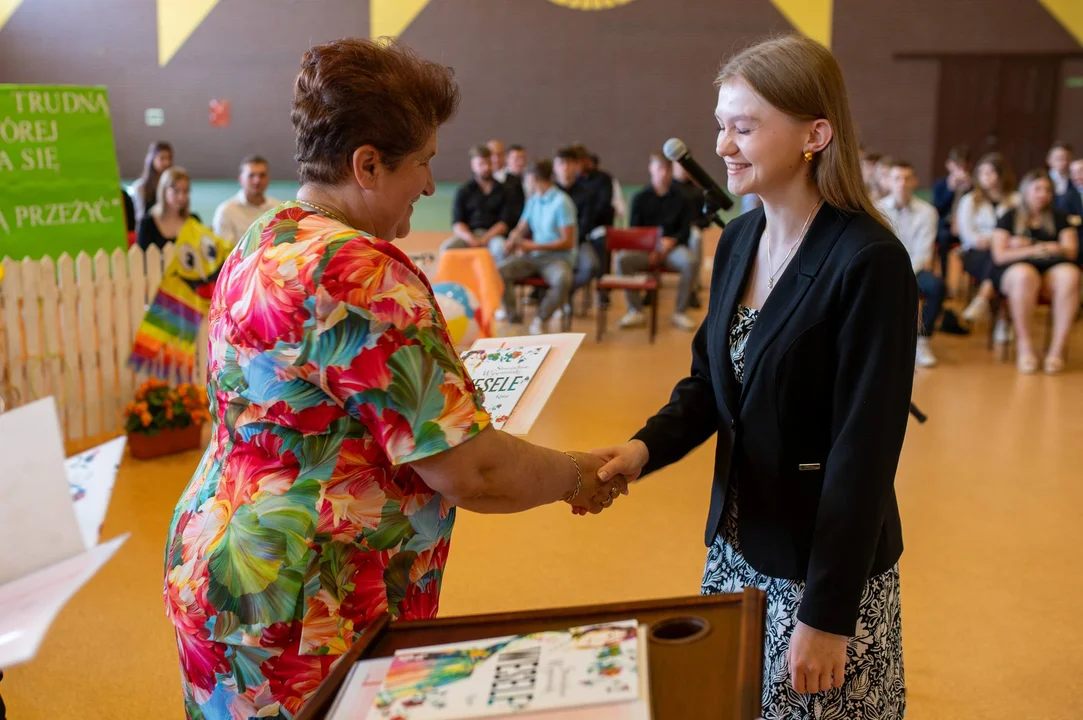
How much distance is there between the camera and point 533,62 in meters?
14.9

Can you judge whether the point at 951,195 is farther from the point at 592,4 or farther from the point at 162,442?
the point at 162,442

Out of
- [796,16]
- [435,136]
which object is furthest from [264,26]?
[435,136]

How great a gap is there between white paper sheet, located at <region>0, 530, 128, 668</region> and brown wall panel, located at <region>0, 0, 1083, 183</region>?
42.4 ft

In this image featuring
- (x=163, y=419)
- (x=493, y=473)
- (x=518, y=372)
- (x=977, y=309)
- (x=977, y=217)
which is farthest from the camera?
(x=977, y=217)

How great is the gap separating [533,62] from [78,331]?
35.8ft

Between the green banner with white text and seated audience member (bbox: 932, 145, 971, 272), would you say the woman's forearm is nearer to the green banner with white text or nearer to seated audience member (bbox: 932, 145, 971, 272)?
the green banner with white text

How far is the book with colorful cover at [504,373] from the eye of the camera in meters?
1.73

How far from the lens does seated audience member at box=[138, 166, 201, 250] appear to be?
7.14 meters

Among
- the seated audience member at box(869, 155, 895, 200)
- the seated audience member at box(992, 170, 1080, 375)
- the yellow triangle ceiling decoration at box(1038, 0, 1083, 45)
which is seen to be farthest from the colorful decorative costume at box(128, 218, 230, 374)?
the yellow triangle ceiling decoration at box(1038, 0, 1083, 45)

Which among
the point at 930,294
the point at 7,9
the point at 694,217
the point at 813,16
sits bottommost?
the point at 930,294

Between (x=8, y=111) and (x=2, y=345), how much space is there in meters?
1.16

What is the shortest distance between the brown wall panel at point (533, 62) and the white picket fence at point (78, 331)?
28.5 ft

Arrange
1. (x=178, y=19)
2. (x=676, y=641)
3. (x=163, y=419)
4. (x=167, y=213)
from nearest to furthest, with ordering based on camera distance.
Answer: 1. (x=676, y=641)
2. (x=163, y=419)
3. (x=167, y=213)
4. (x=178, y=19)

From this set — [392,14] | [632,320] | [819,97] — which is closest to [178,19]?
[392,14]
